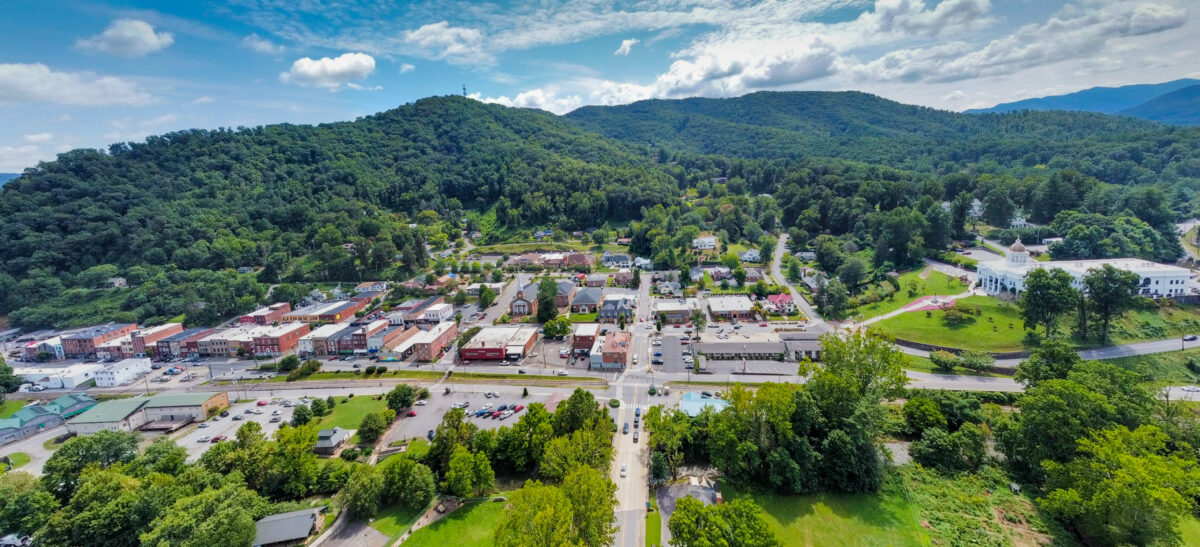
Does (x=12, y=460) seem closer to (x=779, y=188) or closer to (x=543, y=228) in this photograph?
(x=543, y=228)

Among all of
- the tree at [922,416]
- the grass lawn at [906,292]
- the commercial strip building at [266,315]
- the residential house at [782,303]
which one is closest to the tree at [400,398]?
the commercial strip building at [266,315]

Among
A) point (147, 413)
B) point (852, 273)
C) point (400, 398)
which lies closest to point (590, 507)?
point (400, 398)

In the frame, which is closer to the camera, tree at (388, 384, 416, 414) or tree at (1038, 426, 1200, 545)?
tree at (1038, 426, 1200, 545)

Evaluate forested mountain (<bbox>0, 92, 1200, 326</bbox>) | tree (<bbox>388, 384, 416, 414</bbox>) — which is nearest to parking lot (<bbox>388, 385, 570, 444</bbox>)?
tree (<bbox>388, 384, 416, 414</bbox>)

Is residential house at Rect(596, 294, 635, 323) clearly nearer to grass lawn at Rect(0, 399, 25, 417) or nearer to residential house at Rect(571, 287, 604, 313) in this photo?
residential house at Rect(571, 287, 604, 313)

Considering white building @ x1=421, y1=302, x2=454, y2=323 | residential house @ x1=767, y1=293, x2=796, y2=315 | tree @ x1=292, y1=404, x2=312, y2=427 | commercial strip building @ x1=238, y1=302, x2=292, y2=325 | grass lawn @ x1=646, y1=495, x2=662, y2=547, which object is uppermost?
commercial strip building @ x1=238, y1=302, x2=292, y2=325

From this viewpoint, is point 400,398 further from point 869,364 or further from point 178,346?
point 178,346

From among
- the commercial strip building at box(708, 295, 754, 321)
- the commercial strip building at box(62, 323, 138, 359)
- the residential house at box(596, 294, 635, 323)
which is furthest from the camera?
the residential house at box(596, 294, 635, 323)
